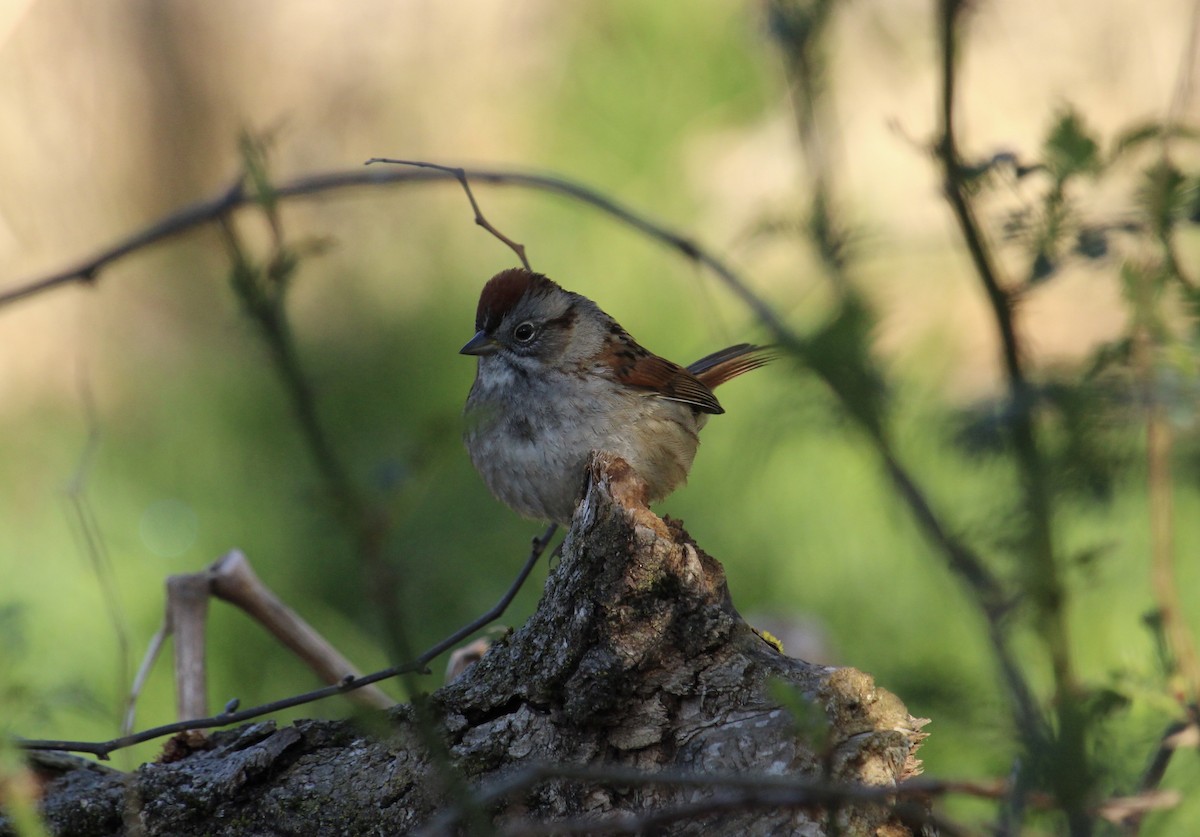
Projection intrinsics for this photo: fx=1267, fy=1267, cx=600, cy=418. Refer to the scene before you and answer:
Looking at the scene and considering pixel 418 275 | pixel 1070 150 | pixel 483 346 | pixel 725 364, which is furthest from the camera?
pixel 418 275

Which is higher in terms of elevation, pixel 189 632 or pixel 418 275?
pixel 418 275

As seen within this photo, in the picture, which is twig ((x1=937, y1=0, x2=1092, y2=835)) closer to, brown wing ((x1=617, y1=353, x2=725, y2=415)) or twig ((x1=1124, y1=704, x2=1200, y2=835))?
twig ((x1=1124, y1=704, x2=1200, y2=835))

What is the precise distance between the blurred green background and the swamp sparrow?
616 millimetres

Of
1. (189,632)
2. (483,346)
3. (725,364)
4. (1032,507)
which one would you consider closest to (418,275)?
(725,364)

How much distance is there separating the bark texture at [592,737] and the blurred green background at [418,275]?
134cm

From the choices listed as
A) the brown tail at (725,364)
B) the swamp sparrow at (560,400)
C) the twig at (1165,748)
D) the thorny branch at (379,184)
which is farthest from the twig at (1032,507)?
the brown tail at (725,364)

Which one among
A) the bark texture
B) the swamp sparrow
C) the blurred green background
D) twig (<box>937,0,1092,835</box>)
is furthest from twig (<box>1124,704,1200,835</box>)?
the blurred green background

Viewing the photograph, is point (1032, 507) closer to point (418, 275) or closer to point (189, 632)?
point (189, 632)

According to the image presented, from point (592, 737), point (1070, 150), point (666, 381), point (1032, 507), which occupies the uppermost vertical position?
point (666, 381)

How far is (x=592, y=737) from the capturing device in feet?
6.10

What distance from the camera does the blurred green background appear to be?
14.1ft

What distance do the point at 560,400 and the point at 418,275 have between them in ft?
11.3

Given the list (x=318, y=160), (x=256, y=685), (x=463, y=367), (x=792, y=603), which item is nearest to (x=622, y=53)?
(x=318, y=160)

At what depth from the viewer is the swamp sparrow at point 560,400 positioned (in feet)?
9.50
